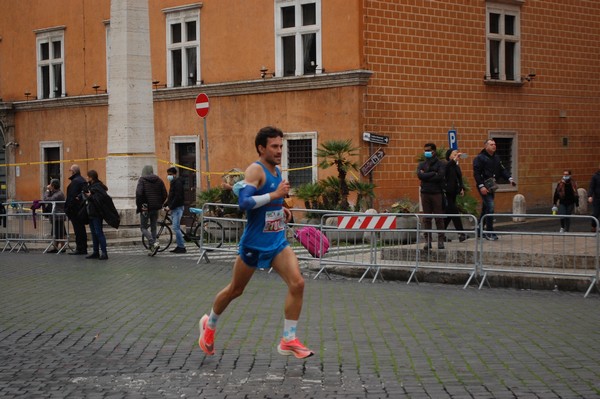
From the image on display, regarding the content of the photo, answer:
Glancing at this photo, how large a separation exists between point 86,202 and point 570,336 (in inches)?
527

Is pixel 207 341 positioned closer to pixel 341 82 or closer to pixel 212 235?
pixel 212 235

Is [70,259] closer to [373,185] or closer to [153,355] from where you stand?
[373,185]

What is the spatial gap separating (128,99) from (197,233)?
16.9 ft

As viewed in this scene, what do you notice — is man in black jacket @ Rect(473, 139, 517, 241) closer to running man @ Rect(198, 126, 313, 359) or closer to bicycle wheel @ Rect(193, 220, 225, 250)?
bicycle wheel @ Rect(193, 220, 225, 250)

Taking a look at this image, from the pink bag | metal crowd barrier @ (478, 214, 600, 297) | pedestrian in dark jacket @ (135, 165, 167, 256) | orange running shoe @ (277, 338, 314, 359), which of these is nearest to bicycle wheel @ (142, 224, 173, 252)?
pedestrian in dark jacket @ (135, 165, 167, 256)

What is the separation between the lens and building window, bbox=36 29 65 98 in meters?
40.2

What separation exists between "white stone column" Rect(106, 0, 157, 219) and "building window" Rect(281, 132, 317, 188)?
4.55 metres

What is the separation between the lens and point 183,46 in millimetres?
35219

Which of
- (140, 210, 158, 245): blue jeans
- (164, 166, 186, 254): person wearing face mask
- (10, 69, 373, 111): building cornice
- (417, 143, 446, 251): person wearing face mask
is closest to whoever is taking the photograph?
(417, 143, 446, 251): person wearing face mask

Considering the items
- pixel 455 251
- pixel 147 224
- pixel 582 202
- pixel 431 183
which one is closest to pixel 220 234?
pixel 147 224

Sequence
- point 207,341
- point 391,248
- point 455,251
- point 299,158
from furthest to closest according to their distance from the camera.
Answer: point 299,158, point 391,248, point 455,251, point 207,341

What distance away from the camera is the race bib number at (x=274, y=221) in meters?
10.0

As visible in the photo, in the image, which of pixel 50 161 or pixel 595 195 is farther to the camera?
pixel 50 161

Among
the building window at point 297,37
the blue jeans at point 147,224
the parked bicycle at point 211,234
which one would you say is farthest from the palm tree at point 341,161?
the parked bicycle at point 211,234
